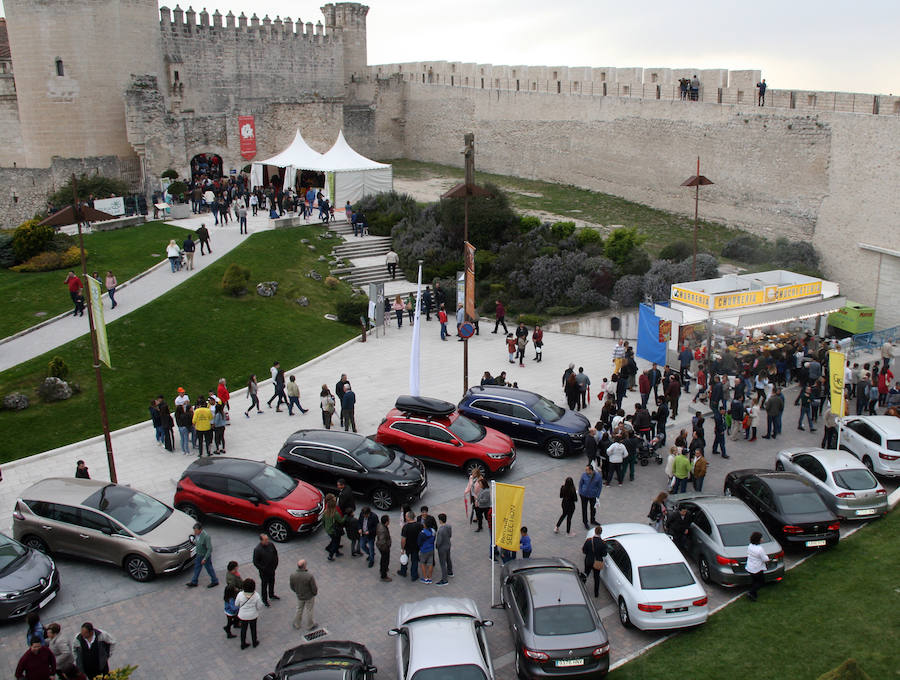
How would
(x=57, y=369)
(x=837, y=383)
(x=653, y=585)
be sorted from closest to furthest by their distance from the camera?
1. (x=653, y=585)
2. (x=837, y=383)
3. (x=57, y=369)

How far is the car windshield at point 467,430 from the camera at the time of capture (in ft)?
53.6

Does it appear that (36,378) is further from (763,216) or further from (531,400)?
(763,216)

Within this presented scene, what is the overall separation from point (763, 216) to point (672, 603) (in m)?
23.2

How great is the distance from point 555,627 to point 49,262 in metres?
23.1

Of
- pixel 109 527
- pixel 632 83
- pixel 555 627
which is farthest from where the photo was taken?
pixel 632 83

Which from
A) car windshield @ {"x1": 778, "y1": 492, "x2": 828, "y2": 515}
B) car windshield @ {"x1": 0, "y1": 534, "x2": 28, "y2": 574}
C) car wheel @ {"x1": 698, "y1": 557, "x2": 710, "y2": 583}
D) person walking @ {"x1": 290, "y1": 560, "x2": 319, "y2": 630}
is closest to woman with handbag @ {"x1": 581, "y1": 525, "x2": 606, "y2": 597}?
car wheel @ {"x1": 698, "y1": 557, "x2": 710, "y2": 583}

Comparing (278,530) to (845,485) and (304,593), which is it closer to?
(304,593)

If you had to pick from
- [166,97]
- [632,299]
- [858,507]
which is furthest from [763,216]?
[166,97]

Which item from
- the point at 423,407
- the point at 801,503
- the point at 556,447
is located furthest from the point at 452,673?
the point at 556,447

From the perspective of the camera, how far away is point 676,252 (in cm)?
2825

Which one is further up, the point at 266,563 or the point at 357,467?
the point at 357,467

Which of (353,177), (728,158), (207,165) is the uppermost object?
(728,158)

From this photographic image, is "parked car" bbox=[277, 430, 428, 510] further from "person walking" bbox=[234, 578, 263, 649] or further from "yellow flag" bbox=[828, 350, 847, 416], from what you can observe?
"yellow flag" bbox=[828, 350, 847, 416]

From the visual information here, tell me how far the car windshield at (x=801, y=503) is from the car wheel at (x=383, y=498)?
680cm
